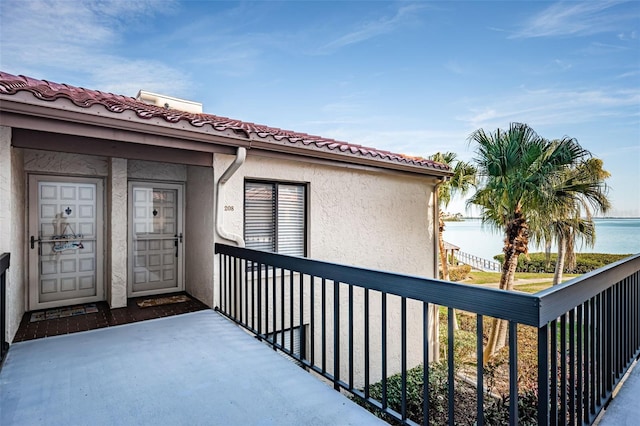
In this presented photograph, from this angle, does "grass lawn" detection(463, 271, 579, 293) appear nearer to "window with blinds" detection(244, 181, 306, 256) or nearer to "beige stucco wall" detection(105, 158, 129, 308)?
"window with blinds" detection(244, 181, 306, 256)

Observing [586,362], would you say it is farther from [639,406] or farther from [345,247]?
[345,247]

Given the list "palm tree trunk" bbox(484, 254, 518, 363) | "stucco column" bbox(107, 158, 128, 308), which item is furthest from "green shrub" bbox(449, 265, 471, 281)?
"stucco column" bbox(107, 158, 128, 308)

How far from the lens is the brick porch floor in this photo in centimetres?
407

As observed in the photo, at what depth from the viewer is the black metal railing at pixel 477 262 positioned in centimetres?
2354

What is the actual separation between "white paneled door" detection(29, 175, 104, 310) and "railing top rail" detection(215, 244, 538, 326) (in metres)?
4.64

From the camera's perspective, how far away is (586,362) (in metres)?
2.19

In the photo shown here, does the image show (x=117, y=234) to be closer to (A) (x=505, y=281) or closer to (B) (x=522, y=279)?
(A) (x=505, y=281)

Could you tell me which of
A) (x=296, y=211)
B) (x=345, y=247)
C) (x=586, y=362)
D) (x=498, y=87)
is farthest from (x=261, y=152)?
(x=498, y=87)

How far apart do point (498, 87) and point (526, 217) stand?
6054 mm

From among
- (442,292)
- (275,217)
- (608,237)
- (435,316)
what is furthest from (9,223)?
(608,237)

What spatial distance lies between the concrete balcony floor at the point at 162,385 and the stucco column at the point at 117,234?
4.71ft

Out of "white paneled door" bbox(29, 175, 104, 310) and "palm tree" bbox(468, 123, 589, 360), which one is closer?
"white paneled door" bbox(29, 175, 104, 310)

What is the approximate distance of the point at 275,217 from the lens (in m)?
5.52

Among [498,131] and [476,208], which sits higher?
[498,131]
